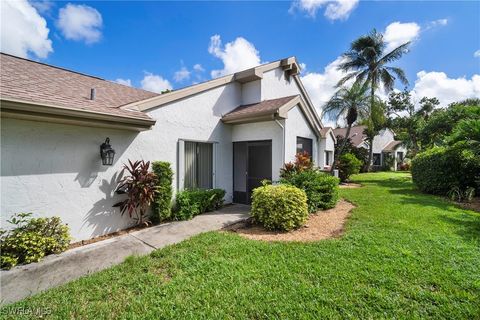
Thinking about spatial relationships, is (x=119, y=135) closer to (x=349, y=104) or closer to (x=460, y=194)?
(x=460, y=194)

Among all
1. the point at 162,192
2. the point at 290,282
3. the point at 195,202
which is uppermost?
the point at 162,192

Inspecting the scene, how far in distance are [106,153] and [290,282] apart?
19.5ft

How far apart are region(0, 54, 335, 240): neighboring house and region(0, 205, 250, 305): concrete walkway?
1.03 metres

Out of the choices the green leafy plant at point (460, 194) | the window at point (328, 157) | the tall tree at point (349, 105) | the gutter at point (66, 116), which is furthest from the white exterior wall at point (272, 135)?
the window at point (328, 157)

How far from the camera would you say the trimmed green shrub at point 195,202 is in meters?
→ 7.73

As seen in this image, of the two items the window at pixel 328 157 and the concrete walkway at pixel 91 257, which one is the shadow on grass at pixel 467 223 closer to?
the concrete walkway at pixel 91 257

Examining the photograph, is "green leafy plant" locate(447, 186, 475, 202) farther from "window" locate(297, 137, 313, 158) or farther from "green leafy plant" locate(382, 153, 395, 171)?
"green leafy plant" locate(382, 153, 395, 171)

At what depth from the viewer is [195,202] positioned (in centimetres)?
810

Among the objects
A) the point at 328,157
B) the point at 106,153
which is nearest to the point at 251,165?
the point at 106,153

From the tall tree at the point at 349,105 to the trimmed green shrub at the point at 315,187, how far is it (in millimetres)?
9404

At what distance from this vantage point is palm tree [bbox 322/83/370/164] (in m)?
16.2

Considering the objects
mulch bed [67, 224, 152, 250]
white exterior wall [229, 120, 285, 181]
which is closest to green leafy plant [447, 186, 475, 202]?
white exterior wall [229, 120, 285, 181]

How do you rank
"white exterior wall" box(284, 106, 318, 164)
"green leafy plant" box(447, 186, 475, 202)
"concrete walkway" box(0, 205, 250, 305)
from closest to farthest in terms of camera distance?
"concrete walkway" box(0, 205, 250, 305) → "white exterior wall" box(284, 106, 318, 164) → "green leafy plant" box(447, 186, 475, 202)

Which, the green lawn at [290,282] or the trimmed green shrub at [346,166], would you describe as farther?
the trimmed green shrub at [346,166]
